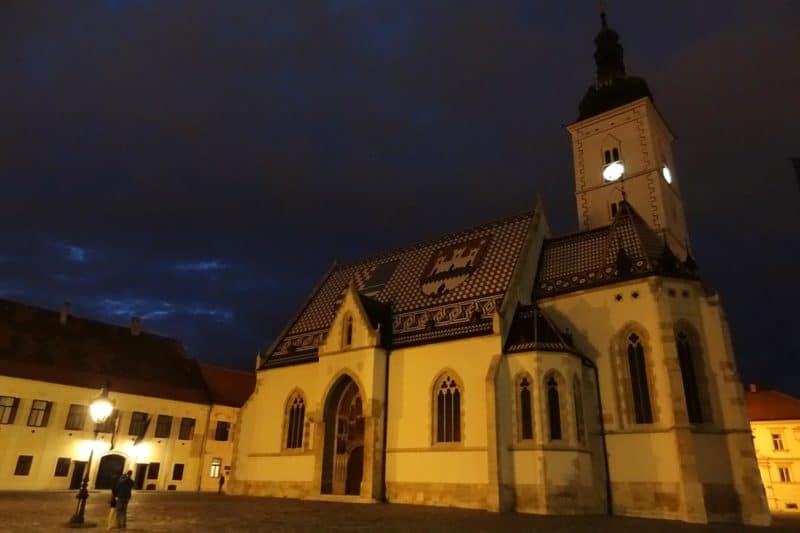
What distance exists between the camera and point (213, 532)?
1216 centimetres

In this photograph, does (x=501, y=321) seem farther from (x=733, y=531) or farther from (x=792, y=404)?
(x=792, y=404)

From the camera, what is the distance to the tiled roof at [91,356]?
105 ft

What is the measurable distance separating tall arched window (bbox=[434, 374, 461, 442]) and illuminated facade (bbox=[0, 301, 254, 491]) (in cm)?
1801

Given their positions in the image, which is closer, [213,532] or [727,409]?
[213,532]

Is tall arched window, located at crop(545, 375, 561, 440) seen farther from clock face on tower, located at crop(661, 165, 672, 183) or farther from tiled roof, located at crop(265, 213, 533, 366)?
clock face on tower, located at crop(661, 165, 672, 183)

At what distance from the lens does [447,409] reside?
923 inches

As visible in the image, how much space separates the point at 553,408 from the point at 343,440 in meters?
11.1

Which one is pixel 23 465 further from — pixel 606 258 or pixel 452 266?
pixel 606 258

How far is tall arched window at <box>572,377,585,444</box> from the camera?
67.2 feet

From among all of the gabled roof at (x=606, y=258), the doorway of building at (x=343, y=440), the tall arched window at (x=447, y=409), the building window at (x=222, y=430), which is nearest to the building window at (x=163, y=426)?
the building window at (x=222, y=430)

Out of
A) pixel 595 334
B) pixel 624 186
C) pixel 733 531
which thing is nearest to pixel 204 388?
pixel 595 334

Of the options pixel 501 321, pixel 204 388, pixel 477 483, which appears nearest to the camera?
pixel 477 483

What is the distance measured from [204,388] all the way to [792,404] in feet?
147

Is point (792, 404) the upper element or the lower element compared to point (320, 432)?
upper
